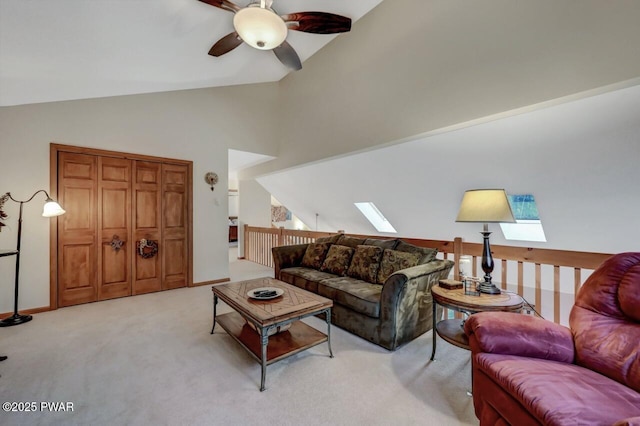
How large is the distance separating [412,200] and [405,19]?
2369 mm

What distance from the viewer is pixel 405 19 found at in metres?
2.97

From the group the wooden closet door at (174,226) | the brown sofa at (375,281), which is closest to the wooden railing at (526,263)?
the brown sofa at (375,281)

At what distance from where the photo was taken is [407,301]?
2.31 m

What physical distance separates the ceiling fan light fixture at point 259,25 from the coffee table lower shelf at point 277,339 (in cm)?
229

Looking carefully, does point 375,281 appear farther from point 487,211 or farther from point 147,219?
point 147,219

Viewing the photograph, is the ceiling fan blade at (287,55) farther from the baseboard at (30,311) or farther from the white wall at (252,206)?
the white wall at (252,206)

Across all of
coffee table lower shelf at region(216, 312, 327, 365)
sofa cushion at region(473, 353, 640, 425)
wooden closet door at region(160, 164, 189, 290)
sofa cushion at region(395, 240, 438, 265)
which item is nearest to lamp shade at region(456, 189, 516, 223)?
sofa cushion at region(395, 240, 438, 265)

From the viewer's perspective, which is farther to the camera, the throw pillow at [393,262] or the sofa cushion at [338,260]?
the sofa cushion at [338,260]

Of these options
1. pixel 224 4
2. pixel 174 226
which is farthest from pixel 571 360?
pixel 174 226

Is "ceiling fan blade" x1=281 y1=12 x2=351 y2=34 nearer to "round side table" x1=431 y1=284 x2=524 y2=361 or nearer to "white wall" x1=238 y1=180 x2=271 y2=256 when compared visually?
"round side table" x1=431 y1=284 x2=524 y2=361

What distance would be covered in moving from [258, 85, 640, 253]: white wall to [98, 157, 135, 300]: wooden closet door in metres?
2.81

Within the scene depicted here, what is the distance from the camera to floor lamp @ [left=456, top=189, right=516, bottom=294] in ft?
6.19

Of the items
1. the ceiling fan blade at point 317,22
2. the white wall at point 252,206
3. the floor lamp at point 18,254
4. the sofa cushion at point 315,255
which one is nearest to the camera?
the ceiling fan blade at point 317,22

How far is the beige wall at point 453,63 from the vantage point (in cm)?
188
